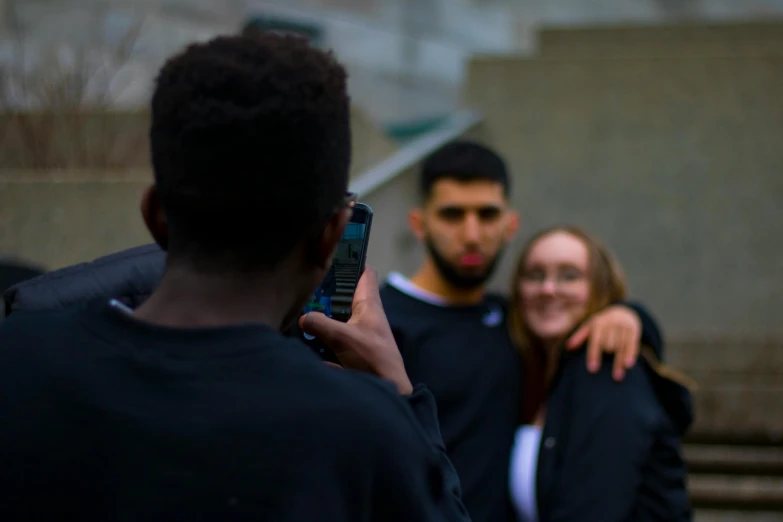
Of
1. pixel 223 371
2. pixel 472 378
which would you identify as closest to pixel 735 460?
pixel 472 378

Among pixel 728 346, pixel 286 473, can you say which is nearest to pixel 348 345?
pixel 286 473

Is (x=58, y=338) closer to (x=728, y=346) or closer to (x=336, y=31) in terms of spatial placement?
(x=728, y=346)

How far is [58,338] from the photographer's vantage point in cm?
113

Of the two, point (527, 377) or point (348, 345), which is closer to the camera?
point (348, 345)

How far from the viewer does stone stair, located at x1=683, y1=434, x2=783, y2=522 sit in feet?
15.2

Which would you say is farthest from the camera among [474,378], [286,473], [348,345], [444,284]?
[444,284]

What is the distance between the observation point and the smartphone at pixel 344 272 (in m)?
1.38

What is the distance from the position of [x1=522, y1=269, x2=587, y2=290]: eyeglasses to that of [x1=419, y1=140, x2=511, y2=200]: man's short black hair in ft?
1.59

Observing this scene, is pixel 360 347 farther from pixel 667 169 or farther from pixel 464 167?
pixel 667 169

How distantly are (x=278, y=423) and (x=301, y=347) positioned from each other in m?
0.11

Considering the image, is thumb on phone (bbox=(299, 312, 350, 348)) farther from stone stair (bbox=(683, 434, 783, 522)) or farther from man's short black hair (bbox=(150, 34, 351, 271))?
stone stair (bbox=(683, 434, 783, 522))

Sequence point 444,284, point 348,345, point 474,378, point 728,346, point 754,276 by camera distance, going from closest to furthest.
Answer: point 348,345, point 474,378, point 444,284, point 728,346, point 754,276

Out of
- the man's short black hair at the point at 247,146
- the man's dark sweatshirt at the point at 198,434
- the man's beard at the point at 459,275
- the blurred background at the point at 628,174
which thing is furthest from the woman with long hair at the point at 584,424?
the man's short black hair at the point at 247,146

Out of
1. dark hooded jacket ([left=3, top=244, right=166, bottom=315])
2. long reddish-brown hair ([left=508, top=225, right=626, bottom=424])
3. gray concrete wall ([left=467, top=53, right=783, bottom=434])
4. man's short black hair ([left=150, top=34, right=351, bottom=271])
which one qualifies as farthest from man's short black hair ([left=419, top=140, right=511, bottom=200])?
gray concrete wall ([left=467, top=53, right=783, bottom=434])
